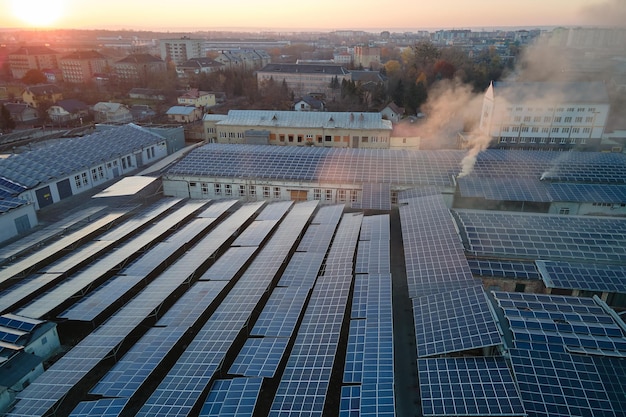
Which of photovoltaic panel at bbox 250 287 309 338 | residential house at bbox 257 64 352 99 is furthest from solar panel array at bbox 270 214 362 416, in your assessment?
residential house at bbox 257 64 352 99

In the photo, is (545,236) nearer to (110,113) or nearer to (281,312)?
(281,312)

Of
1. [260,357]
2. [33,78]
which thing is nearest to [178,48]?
[33,78]

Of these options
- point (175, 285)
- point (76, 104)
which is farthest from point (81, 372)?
point (76, 104)

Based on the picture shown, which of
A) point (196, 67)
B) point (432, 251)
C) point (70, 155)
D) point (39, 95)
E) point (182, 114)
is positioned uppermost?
point (196, 67)

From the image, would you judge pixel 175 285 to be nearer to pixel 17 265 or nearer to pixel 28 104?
pixel 17 265

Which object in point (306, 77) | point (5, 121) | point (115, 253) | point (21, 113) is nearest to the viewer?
point (115, 253)

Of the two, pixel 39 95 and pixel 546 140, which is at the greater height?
pixel 39 95

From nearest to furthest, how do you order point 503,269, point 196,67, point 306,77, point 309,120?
point 503,269 < point 309,120 < point 306,77 < point 196,67

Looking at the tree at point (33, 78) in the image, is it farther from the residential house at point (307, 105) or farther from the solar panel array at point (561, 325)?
the solar panel array at point (561, 325)
